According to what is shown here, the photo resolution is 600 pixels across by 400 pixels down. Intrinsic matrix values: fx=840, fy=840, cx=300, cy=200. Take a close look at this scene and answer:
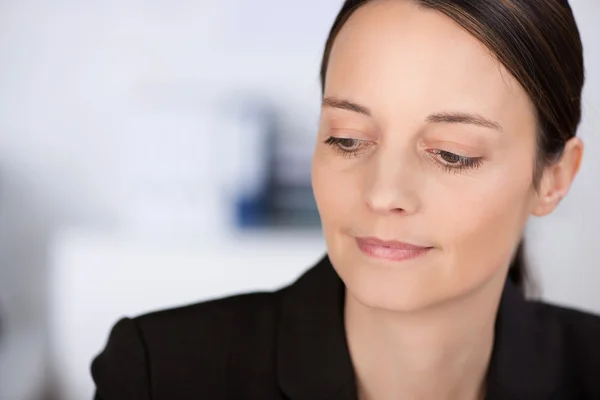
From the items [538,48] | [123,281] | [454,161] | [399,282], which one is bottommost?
[123,281]

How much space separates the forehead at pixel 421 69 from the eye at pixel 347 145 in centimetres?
4

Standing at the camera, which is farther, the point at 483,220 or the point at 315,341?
the point at 315,341

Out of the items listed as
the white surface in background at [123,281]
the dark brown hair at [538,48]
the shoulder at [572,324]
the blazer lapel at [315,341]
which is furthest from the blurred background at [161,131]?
the dark brown hair at [538,48]

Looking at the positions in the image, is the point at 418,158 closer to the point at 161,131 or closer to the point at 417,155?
the point at 417,155

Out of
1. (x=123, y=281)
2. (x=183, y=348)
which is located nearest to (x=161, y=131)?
(x=123, y=281)

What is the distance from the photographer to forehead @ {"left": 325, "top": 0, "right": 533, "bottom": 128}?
0.80 metres

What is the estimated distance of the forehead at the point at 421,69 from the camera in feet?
2.61

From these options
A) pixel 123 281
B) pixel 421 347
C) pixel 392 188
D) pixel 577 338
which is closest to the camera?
pixel 392 188

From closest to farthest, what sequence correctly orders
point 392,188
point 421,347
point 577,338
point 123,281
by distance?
point 392,188 → point 421,347 → point 577,338 → point 123,281

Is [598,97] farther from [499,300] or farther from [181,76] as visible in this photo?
[499,300]

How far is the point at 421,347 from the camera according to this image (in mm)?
910

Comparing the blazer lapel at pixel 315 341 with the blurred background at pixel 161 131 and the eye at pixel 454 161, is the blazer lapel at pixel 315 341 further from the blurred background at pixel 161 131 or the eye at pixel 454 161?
the blurred background at pixel 161 131

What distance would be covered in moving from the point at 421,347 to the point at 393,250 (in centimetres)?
15

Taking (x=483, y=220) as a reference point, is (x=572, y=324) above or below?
below
